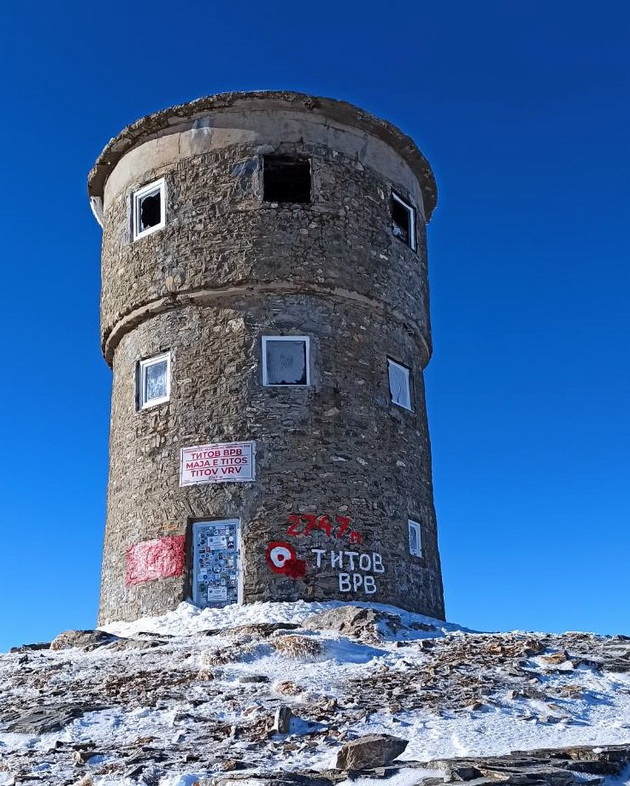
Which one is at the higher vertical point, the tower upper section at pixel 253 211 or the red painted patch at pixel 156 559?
the tower upper section at pixel 253 211

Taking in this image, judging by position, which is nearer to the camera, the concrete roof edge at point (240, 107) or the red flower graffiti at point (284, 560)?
the red flower graffiti at point (284, 560)

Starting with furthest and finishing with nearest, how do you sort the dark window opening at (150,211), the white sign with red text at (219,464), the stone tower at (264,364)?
the dark window opening at (150,211) → the white sign with red text at (219,464) → the stone tower at (264,364)

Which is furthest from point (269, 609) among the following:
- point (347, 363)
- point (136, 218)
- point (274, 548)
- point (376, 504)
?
point (136, 218)

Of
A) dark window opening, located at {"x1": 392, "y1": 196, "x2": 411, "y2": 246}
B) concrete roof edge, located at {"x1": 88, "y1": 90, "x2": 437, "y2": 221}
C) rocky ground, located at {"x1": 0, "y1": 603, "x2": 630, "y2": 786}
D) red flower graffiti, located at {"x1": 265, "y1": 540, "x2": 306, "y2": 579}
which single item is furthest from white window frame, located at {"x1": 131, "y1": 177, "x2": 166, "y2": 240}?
rocky ground, located at {"x1": 0, "y1": 603, "x2": 630, "y2": 786}

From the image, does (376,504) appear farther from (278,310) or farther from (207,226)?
(207,226)

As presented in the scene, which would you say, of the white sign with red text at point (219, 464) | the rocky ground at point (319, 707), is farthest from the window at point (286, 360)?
the rocky ground at point (319, 707)

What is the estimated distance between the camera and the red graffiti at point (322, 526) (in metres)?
15.8

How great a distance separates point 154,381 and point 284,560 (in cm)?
430

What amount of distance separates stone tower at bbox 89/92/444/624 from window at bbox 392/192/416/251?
0.10 metres

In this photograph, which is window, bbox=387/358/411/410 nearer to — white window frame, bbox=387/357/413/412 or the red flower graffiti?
white window frame, bbox=387/357/413/412

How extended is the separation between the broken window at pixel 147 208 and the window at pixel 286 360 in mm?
3546

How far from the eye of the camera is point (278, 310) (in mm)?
17047

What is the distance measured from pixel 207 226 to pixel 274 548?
599 cm

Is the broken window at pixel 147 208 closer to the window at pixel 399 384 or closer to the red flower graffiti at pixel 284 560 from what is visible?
the window at pixel 399 384
